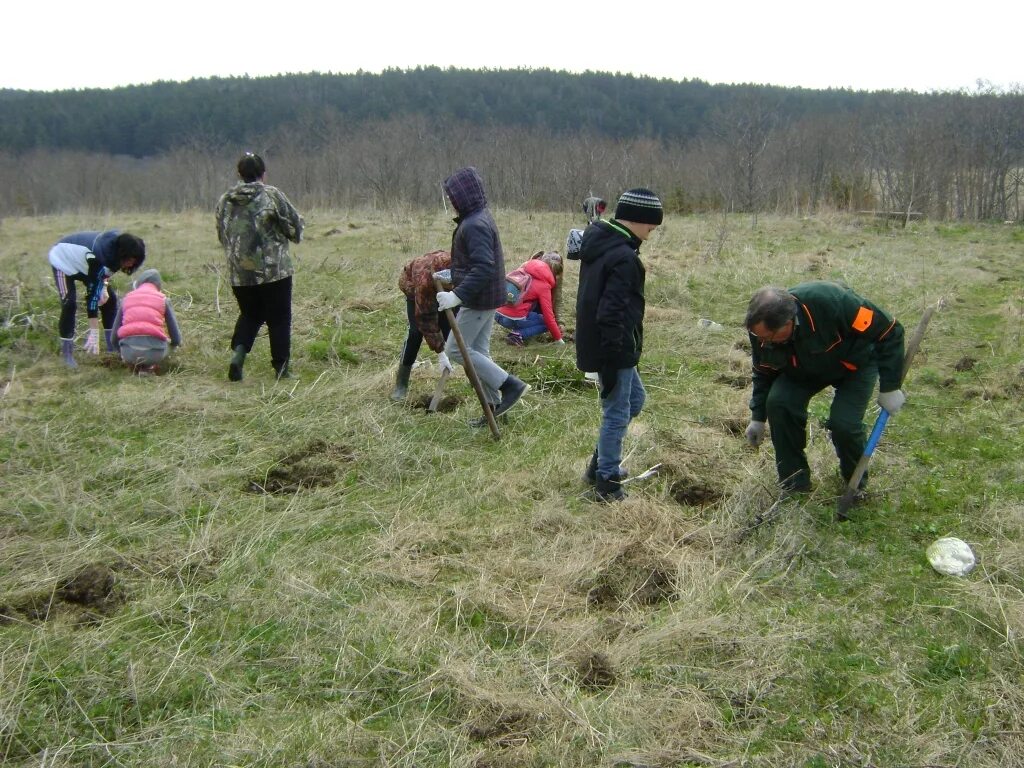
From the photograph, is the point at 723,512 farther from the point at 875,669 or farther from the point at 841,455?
the point at 875,669

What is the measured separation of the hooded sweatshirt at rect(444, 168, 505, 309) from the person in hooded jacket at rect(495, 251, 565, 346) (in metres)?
2.14

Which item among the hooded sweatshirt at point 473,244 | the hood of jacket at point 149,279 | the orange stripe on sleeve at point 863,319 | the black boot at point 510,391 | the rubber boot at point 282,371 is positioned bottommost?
the rubber boot at point 282,371

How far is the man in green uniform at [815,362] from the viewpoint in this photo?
379 centimetres

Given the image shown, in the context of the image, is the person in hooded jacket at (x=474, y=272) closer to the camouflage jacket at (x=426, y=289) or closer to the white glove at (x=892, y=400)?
the camouflage jacket at (x=426, y=289)

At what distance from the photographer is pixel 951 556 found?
361cm

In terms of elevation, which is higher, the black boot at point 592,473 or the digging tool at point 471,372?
the digging tool at point 471,372

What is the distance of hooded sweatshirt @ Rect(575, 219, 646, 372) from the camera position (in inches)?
153

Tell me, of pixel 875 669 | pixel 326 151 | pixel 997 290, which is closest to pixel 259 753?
pixel 875 669

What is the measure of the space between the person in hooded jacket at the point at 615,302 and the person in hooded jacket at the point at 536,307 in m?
3.28

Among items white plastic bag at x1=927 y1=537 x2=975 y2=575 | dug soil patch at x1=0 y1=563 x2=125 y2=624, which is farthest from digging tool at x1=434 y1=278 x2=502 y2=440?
white plastic bag at x1=927 y1=537 x2=975 y2=575

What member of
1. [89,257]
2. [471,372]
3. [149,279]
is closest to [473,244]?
[471,372]

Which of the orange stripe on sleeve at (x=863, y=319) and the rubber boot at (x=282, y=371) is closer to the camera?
the orange stripe on sleeve at (x=863, y=319)

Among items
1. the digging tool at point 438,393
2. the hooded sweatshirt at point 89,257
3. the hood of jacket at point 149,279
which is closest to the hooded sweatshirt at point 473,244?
the digging tool at point 438,393

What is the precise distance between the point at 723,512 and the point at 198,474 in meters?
2.84
